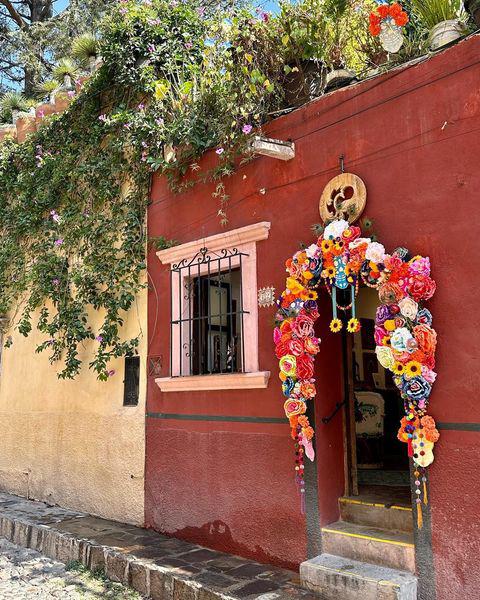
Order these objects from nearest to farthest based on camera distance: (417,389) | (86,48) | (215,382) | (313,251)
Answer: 1. (417,389)
2. (313,251)
3. (215,382)
4. (86,48)

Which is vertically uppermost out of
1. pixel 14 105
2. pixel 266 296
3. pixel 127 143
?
pixel 14 105

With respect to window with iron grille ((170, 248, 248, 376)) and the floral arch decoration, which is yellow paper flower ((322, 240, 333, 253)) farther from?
window with iron grille ((170, 248, 248, 376))

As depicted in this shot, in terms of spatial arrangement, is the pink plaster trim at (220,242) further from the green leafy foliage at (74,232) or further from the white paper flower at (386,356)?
the white paper flower at (386,356)

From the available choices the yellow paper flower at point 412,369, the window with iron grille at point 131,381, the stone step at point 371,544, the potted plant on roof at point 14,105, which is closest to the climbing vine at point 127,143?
the window with iron grille at point 131,381

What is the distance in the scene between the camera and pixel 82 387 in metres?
7.43

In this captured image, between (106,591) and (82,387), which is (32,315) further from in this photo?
(106,591)

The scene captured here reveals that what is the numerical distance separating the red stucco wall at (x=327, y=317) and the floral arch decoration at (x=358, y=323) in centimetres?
12

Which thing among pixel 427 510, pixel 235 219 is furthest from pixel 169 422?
pixel 427 510

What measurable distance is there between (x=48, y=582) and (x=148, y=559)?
106cm

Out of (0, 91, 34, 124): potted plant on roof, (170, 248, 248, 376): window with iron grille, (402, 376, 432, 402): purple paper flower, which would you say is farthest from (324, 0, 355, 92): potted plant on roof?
(0, 91, 34, 124): potted plant on roof

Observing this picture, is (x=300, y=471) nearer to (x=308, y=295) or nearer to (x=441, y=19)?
(x=308, y=295)

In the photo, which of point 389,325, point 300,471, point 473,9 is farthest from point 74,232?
point 473,9

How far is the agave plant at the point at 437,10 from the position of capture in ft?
14.6

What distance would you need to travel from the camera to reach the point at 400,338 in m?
4.03
